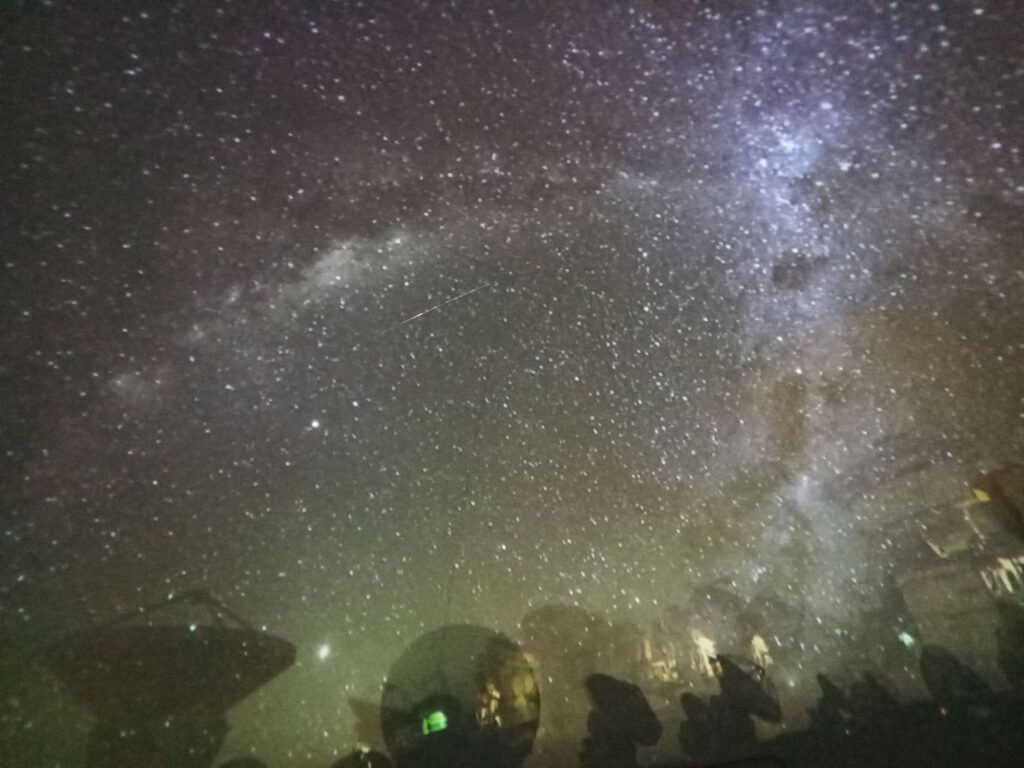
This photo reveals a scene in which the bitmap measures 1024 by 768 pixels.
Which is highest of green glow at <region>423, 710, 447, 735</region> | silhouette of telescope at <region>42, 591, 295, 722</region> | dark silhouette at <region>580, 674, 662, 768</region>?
silhouette of telescope at <region>42, 591, 295, 722</region>

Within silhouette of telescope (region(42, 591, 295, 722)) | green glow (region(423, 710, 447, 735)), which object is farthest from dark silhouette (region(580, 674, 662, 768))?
silhouette of telescope (region(42, 591, 295, 722))

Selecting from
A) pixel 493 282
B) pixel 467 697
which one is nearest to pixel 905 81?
pixel 493 282

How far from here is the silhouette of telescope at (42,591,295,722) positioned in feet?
4.76

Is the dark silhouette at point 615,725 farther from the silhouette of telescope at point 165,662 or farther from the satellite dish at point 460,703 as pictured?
the silhouette of telescope at point 165,662

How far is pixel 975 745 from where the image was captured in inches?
64.3

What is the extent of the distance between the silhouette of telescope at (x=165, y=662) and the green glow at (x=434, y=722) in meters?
0.46

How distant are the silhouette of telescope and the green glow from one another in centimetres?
46

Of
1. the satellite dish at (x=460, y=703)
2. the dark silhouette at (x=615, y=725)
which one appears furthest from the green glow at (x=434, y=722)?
the dark silhouette at (x=615, y=725)

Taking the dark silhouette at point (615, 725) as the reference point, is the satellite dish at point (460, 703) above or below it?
above

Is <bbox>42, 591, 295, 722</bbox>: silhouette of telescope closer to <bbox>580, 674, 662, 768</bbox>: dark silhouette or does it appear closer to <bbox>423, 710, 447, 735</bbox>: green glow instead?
<bbox>423, 710, 447, 735</bbox>: green glow

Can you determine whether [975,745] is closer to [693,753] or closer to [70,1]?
[693,753]

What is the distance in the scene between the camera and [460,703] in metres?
1.51

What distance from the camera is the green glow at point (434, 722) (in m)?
1.47

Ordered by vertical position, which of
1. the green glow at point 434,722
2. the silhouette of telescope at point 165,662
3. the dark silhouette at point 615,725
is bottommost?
the dark silhouette at point 615,725
